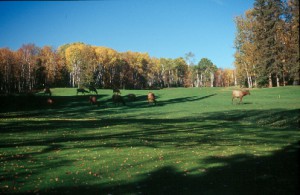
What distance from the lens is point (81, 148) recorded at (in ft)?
44.2

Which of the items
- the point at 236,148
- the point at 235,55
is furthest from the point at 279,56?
the point at 236,148

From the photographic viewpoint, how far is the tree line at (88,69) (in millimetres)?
95250

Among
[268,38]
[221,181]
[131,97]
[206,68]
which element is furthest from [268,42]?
[206,68]

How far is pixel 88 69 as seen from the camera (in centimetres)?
10069

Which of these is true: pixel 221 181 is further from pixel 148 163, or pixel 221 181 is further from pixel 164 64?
pixel 164 64

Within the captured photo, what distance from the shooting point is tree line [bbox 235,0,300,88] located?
204ft

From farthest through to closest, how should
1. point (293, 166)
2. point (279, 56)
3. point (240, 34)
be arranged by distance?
point (240, 34), point (279, 56), point (293, 166)

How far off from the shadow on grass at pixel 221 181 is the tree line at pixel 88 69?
8072 cm

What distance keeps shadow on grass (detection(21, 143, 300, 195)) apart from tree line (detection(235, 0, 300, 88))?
182ft

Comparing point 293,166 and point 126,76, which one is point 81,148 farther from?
point 126,76

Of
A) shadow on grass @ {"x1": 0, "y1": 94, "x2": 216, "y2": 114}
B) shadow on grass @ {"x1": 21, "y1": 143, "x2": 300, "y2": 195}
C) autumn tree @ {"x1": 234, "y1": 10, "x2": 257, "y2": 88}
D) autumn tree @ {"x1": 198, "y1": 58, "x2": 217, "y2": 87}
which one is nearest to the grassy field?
shadow on grass @ {"x1": 21, "y1": 143, "x2": 300, "y2": 195}

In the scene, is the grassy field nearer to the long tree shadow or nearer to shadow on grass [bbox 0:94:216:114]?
the long tree shadow

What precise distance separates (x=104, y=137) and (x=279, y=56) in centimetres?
5953

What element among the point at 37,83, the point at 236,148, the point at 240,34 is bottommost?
the point at 236,148
